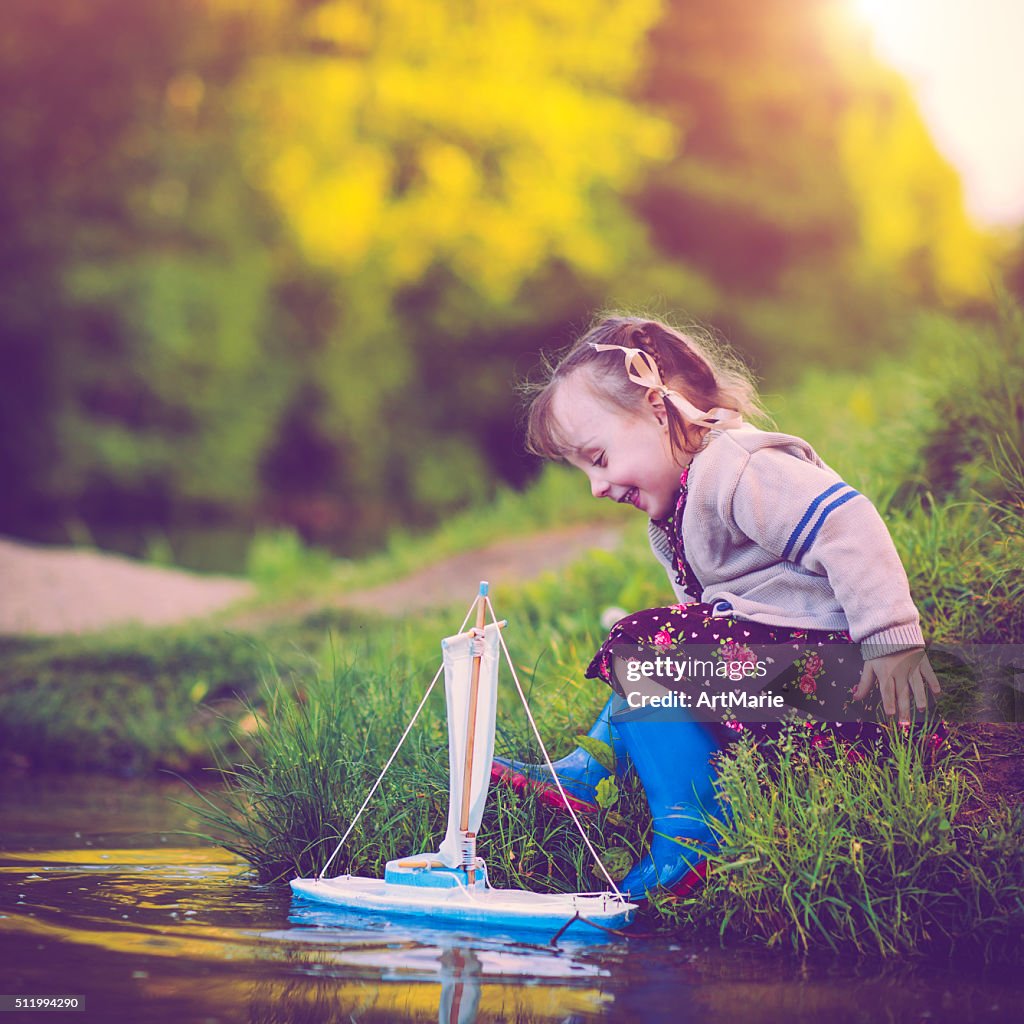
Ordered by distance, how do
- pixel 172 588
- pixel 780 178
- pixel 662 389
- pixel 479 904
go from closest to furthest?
pixel 479 904 → pixel 662 389 → pixel 172 588 → pixel 780 178

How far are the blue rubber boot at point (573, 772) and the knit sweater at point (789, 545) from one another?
47 centimetres

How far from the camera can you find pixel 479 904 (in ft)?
10.2

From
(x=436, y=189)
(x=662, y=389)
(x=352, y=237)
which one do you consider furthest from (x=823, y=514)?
(x=436, y=189)

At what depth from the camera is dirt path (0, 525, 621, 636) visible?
8656 mm

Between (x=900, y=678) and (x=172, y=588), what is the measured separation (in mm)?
8328

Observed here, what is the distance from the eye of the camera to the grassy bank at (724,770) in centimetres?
304

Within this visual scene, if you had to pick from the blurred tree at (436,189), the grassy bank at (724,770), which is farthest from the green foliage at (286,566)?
the blurred tree at (436,189)

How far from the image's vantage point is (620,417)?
11.0 feet

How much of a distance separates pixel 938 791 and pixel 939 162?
31.5m

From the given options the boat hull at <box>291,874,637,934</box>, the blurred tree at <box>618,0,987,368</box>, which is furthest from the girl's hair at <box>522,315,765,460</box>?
the blurred tree at <box>618,0,987,368</box>

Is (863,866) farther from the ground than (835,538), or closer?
closer

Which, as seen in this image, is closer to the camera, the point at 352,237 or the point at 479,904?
the point at 479,904

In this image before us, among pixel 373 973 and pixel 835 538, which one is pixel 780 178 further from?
pixel 373 973

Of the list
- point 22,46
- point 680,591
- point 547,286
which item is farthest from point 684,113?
point 680,591
